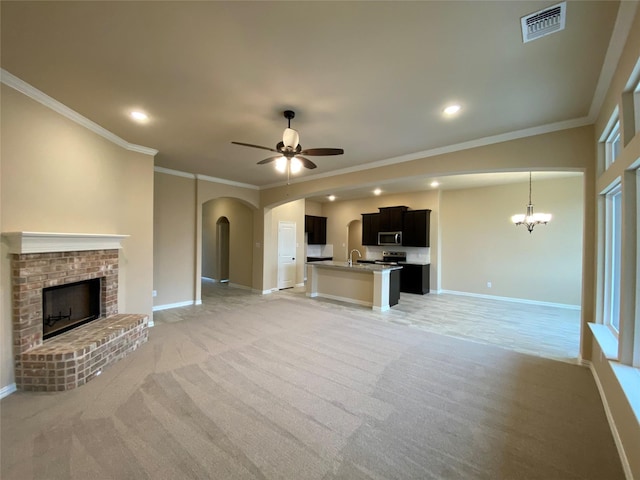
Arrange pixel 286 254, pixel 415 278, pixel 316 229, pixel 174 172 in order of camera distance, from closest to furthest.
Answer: pixel 174 172, pixel 415 278, pixel 286 254, pixel 316 229

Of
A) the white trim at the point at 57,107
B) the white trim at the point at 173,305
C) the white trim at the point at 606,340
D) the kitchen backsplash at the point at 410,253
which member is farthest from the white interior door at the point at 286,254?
the white trim at the point at 606,340

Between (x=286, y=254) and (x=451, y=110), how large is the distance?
19.0ft

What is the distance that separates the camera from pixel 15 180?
2.42m

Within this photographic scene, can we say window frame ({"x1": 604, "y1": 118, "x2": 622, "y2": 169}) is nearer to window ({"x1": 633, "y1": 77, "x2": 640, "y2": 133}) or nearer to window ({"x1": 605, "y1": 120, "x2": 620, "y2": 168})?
window ({"x1": 605, "y1": 120, "x2": 620, "y2": 168})

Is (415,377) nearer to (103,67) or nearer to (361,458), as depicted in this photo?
(361,458)

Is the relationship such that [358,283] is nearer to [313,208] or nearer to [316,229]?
[316,229]

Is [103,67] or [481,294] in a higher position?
[103,67]

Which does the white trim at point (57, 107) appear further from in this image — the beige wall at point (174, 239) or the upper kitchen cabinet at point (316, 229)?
the upper kitchen cabinet at point (316, 229)

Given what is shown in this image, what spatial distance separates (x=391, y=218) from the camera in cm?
802

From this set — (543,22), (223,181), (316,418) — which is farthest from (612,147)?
(223,181)

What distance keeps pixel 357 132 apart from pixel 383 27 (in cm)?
170

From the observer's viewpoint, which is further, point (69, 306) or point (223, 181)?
point (223, 181)

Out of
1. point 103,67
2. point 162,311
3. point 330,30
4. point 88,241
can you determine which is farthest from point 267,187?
point 330,30

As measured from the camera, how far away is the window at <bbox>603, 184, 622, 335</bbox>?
2715 millimetres
